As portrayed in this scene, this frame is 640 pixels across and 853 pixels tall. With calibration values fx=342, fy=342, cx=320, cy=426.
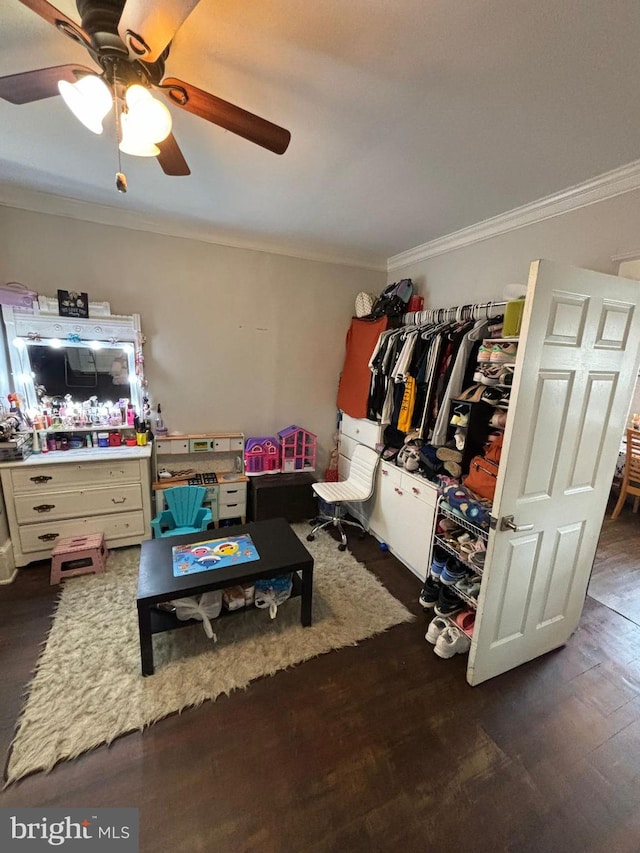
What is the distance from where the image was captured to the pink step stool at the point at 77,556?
2.30 meters

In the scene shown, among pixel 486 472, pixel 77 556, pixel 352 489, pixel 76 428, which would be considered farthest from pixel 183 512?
pixel 486 472

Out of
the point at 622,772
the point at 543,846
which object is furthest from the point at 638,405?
the point at 543,846

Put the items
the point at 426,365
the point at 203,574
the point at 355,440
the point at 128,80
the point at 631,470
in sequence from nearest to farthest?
the point at 128,80
the point at 203,574
the point at 426,365
the point at 355,440
the point at 631,470

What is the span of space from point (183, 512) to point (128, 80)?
2.51 meters

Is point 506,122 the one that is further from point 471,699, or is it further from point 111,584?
point 111,584

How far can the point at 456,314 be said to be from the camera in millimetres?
2510

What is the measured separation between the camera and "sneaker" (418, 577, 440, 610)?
84.6 inches

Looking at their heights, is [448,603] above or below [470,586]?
below

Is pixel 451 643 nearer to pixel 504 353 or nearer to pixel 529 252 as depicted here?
pixel 504 353

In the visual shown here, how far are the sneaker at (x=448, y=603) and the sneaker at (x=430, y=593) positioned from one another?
0.09 m

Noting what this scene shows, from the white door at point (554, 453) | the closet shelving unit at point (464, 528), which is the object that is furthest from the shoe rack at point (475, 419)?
the white door at point (554, 453)

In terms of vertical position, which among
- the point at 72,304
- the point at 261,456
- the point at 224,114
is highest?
the point at 224,114

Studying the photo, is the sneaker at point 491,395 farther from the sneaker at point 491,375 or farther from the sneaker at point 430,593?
the sneaker at point 430,593

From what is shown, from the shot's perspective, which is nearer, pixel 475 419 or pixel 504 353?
pixel 504 353
